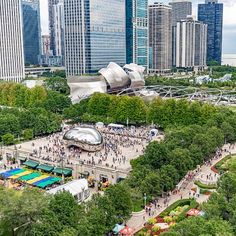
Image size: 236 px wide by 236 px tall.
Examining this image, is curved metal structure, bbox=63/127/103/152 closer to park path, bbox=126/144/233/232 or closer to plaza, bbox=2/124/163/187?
plaza, bbox=2/124/163/187

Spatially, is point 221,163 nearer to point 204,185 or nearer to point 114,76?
point 204,185

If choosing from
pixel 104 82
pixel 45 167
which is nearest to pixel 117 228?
pixel 45 167

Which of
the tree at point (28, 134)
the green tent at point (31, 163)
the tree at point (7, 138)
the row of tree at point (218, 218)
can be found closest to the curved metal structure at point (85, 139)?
the green tent at point (31, 163)

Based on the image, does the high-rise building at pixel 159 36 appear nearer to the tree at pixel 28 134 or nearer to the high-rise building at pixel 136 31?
the high-rise building at pixel 136 31

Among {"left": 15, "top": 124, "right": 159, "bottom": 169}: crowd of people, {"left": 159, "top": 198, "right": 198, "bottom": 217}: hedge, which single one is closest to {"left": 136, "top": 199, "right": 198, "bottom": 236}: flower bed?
{"left": 159, "top": 198, "right": 198, "bottom": 217}: hedge

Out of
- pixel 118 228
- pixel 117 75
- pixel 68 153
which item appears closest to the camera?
pixel 118 228

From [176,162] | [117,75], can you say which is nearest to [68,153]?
[176,162]

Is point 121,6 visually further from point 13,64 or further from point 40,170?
point 40,170
